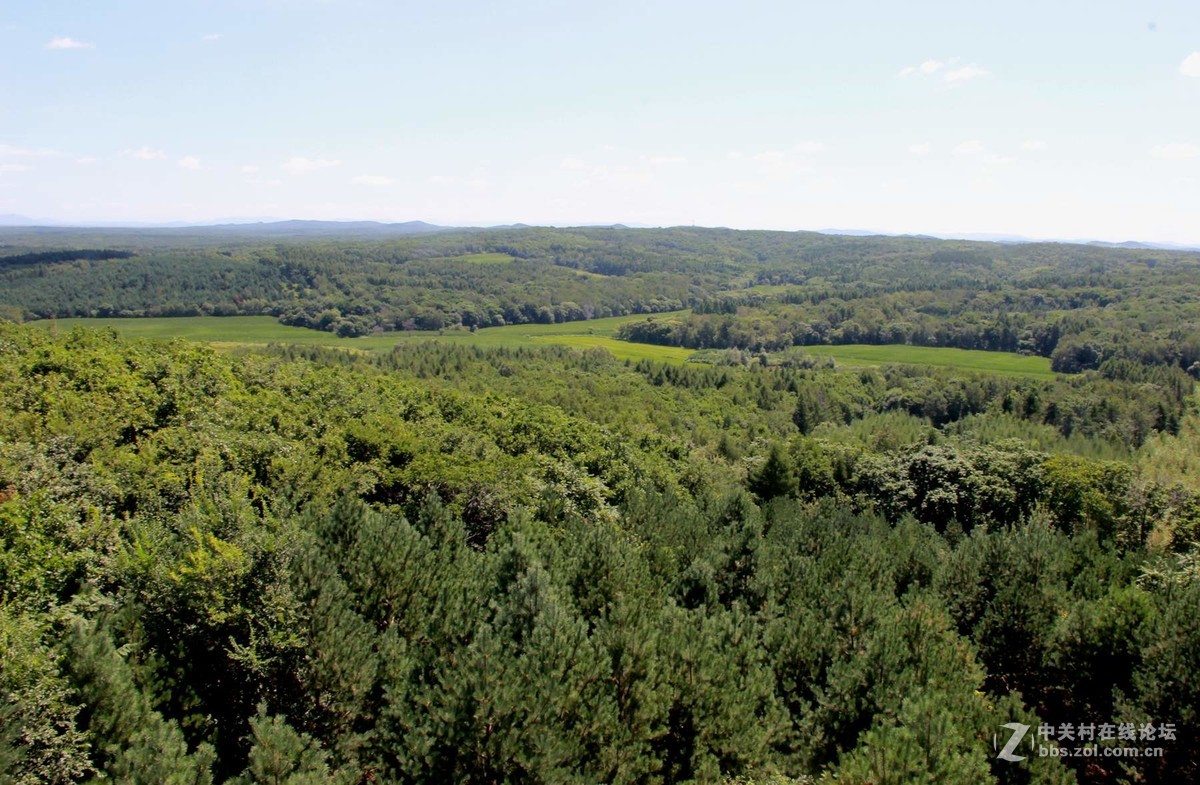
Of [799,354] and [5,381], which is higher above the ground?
[5,381]

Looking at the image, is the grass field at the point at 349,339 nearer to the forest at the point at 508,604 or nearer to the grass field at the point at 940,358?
the grass field at the point at 940,358

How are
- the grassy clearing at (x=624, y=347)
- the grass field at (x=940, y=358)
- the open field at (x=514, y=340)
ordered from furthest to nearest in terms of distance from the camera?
the grassy clearing at (x=624, y=347)
the open field at (x=514, y=340)
the grass field at (x=940, y=358)

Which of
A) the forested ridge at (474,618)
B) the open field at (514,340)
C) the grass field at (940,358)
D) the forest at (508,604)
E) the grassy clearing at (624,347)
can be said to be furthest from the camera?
the grassy clearing at (624,347)

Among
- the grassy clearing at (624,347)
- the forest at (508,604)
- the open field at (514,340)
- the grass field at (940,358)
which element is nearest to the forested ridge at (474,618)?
the forest at (508,604)

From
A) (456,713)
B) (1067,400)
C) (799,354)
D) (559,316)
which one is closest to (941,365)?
(799,354)

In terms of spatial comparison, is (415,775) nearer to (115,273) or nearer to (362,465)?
(362,465)

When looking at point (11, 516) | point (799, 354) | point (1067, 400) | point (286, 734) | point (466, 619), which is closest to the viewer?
point (286, 734)

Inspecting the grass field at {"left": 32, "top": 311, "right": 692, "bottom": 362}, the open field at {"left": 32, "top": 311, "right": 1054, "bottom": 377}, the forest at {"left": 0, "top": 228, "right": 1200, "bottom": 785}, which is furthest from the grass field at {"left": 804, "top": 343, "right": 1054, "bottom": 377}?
the forest at {"left": 0, "top": 228, "right": 1200, "bottom": 785}

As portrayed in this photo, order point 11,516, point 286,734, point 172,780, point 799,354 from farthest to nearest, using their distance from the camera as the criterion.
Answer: point 799,354, point 11,516, point 286,734, point 172,780
